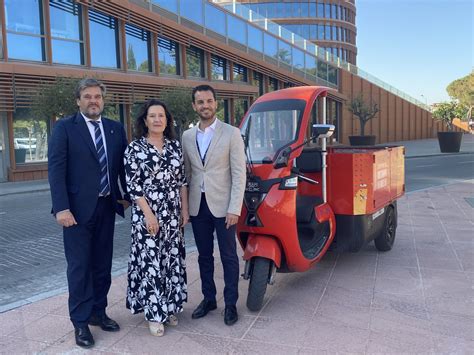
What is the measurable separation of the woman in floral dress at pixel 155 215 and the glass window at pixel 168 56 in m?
20.3

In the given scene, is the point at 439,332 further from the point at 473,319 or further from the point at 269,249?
the point at 269,249

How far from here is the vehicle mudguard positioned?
4.15 m

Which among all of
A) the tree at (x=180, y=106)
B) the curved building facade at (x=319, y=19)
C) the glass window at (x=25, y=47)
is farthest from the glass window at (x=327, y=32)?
the glass window at (x=25, y=47)

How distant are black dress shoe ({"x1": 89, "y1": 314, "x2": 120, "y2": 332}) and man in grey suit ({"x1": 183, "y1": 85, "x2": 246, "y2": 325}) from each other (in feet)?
2.15

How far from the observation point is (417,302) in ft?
14.4

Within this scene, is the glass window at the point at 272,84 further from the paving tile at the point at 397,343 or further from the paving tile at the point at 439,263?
the paving tile at the point at 397,343

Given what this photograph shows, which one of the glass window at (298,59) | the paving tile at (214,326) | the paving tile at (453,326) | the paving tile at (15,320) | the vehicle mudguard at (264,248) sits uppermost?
the glass window at (298,59)

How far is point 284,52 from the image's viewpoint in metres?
32.7

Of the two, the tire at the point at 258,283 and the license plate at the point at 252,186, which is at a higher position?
the license plate at the point at 252,186

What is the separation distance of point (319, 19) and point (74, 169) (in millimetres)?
70470

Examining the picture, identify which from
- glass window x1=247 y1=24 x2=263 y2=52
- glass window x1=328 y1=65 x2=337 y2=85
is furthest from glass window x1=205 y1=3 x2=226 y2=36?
glass window x1=328 y1=65 x2=337 y2=85

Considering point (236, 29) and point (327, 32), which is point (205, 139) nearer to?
point (236, 29)

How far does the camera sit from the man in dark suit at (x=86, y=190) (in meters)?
3.55

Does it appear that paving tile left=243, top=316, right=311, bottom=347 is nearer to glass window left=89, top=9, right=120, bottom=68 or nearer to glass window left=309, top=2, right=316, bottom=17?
glass window left=89, top=9, right=120, bottom=68
